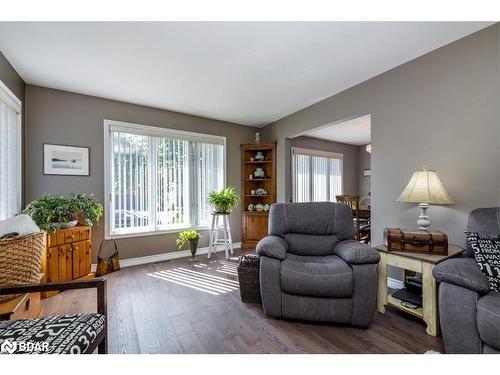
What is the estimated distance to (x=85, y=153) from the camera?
306 centimetres

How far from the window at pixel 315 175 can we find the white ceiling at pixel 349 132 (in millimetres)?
398

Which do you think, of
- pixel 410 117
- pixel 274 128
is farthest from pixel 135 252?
pixel 410 117

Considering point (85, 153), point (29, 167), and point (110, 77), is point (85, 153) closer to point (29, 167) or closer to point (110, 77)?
point (29, 167)

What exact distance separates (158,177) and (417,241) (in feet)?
11.0

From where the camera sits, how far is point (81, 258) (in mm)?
2645

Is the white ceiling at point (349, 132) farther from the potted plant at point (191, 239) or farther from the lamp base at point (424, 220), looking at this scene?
the potted plant at point (191, 239)

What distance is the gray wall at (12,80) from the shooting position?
6.95 ft

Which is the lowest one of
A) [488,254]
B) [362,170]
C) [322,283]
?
[322,283]

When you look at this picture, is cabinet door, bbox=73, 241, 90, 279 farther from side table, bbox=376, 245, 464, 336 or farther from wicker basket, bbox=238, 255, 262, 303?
side table, bbox=376, 245, 464, 336

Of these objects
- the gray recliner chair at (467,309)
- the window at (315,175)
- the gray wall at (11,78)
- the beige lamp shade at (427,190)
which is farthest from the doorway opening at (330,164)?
the gray wall at (11,78)

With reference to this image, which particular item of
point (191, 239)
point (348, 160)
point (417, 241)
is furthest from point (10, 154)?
point (348, 160)

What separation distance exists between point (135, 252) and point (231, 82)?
2768 mm

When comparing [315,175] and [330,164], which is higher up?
[330,164]

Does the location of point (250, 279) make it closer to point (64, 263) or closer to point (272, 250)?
point (272, 250)
